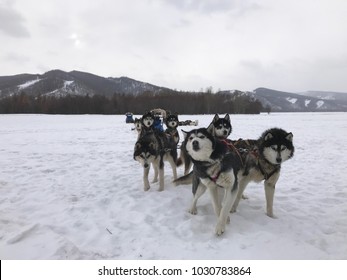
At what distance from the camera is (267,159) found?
4.86 m

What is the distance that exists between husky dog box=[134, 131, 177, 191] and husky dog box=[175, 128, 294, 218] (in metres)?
1.46

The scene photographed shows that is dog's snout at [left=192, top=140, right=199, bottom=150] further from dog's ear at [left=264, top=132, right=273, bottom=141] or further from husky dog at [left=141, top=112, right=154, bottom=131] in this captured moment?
husky dog at [left=141, top=112, right=154, bottom=131]

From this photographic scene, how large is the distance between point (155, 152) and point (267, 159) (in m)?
2.44

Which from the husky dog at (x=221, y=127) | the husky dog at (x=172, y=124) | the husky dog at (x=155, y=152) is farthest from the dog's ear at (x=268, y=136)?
the husky dog at (x=172, y=124)

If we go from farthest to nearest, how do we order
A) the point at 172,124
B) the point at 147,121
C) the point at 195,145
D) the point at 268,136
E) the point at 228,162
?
the point at 172,124 < the point at 147,121 < the point at 268,136 < the point at 228,162 < the point at 195,145

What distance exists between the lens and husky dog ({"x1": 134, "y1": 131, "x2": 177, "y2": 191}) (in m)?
6.19

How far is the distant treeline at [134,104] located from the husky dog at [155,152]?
2835 inches

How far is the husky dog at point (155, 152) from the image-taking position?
6.19m

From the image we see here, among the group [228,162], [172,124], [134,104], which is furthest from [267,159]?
[134,104]

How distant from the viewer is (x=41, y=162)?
30.1 ft

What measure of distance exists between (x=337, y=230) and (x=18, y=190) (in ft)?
20.1

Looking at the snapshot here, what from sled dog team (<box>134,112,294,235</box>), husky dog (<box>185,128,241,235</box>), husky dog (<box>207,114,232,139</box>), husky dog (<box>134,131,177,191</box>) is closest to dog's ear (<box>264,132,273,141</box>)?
sled dog team (<box>134,112,294,235</box>)

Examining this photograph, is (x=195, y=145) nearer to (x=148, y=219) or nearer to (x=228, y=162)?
(x=228, y=162)
